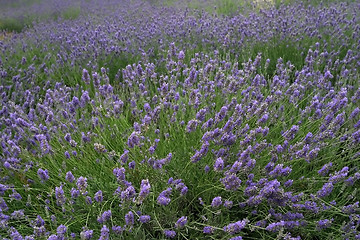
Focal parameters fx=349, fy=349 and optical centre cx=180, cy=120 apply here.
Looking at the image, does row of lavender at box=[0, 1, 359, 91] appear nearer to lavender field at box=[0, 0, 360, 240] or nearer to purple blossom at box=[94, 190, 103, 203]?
lavender field at box=[0, 0, 360, 240]

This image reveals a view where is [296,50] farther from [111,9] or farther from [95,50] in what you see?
[111,9]

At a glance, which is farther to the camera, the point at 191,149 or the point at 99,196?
the point at 191,149

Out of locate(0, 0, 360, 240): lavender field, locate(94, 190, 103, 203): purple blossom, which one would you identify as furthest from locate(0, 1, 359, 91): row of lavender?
locate(94, 190, 103, 203): purple blossom

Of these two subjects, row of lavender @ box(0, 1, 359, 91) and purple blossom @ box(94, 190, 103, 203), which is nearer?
purple blossom @ box(94, 190, 103, 203)

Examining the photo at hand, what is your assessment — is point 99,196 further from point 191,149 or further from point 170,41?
point 170,41

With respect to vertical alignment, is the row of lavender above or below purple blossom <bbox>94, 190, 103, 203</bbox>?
above

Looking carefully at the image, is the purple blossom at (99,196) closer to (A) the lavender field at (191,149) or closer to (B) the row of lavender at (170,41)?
(A) the lavender field at (191,149)

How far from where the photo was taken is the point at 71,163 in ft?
6.66

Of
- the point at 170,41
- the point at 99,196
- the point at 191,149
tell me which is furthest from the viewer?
the point at 170,41

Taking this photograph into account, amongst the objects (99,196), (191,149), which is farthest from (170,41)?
(99,196)

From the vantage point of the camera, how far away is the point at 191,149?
1943mm

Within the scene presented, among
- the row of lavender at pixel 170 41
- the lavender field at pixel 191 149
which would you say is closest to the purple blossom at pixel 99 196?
the lavender field at pixel 191 149

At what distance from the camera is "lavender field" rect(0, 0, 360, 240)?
5.10 ft

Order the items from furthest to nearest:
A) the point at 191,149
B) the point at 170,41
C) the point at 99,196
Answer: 1. the point at 170,41
2. the point at 191,149
3. the point at 99,196
